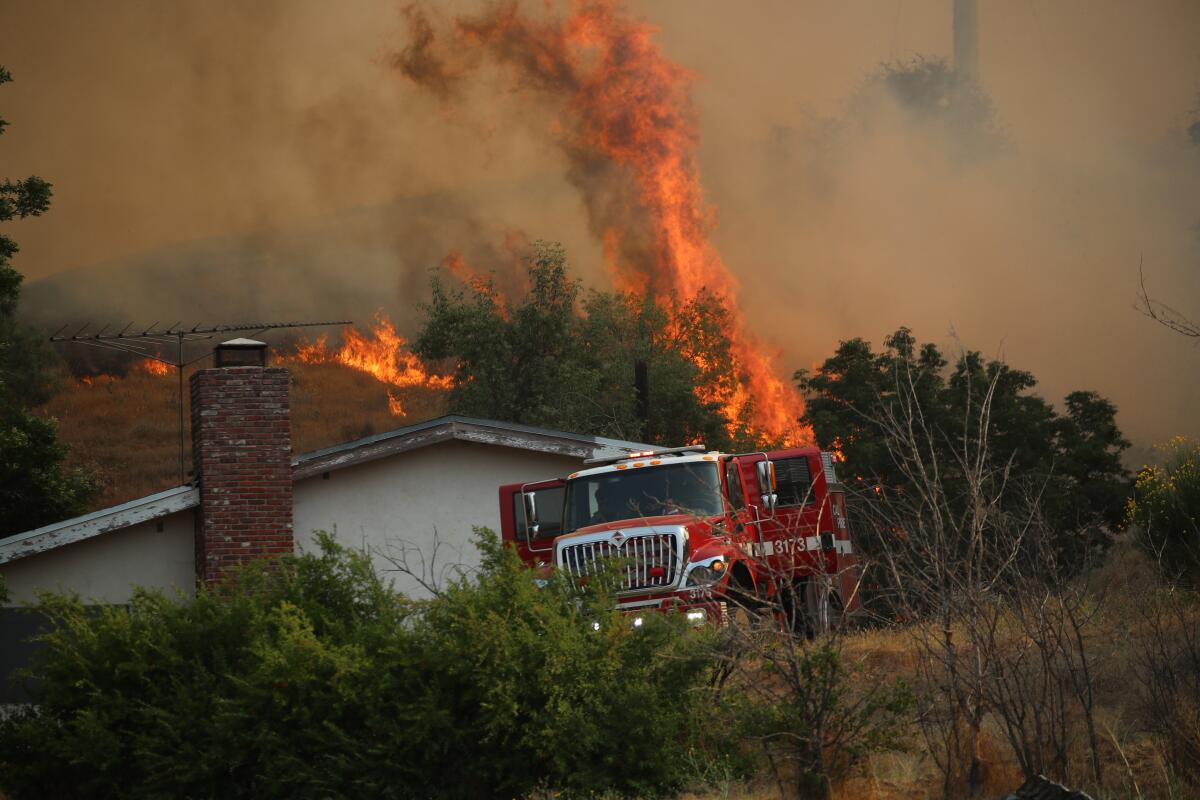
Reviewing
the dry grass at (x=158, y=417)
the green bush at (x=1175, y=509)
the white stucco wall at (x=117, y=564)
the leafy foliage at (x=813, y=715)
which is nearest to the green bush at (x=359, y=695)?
the leafy foliage at (x=813, y=715)

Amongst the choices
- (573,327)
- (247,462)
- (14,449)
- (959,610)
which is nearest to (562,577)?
(959,610)

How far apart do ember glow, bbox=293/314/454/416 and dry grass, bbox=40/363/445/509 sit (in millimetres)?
950

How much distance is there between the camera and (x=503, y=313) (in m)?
51.5

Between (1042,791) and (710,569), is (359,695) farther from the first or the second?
(1042,791)

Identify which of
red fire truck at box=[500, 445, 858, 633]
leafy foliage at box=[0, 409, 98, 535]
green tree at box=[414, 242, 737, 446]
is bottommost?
red fire truck at box=[500, 445, 858, 633]

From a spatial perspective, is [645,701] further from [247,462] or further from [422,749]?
[247,462]

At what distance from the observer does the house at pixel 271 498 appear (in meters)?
19.7

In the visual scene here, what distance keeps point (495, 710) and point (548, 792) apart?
757 mm

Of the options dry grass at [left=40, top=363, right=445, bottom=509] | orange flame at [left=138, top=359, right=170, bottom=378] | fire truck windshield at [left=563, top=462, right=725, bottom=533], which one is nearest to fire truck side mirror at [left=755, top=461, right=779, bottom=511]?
fire truck windshield at [left=563, top=462, right=725, bottom=533]

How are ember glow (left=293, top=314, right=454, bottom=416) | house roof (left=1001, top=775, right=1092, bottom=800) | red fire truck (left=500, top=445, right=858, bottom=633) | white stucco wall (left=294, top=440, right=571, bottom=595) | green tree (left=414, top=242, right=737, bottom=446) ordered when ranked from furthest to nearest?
ember glow (left=293, top=314, right=454, bottom=416)
green tree (left=414, top=242, right=737, bottom=446)
white stucco wall (left=294, top=440, right=571, bottom=595)
red fire truck (left=500, top=445, right=858, bottom=633)
house roof (left=1001, top=775, right=1092, bottom=800)

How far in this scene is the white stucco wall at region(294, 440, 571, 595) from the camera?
68.7 feet

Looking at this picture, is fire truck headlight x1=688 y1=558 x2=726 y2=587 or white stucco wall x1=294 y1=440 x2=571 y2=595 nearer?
fire truck headlight x1=688 y1=558 x2=726 y2=587

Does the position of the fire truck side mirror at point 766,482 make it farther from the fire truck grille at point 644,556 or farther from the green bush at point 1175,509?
the green bush at point 1175,509

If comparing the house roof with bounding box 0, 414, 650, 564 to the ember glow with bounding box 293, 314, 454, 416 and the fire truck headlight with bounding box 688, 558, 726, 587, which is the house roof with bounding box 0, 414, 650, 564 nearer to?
the fire truck headlight with bounding box 688, 558, 726, 587
